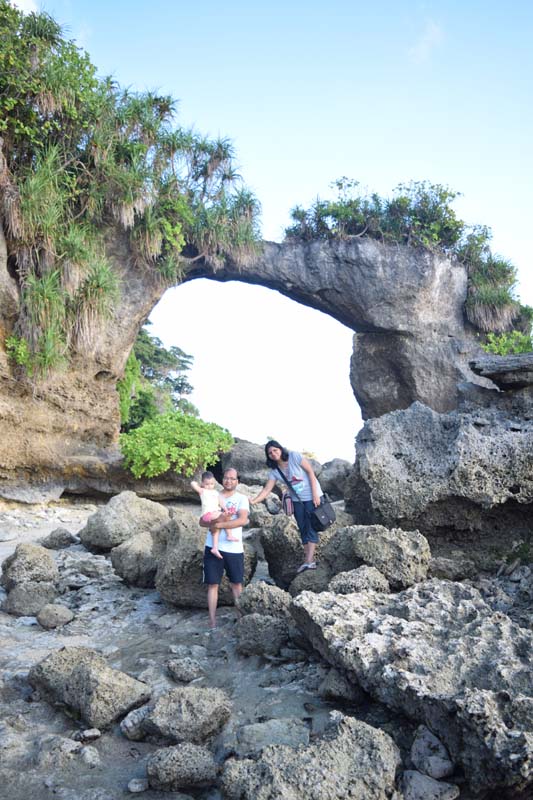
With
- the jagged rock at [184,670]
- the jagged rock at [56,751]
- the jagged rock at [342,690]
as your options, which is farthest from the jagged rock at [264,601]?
the jagged rock at [56,751]

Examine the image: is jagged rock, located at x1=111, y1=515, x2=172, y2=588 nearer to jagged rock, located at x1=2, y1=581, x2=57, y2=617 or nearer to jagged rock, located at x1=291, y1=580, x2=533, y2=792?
jagged rock, located at x1=2, y1=581, x2=57, y2=617

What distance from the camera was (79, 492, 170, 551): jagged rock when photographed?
25.4 feet

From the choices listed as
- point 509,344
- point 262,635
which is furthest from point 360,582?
point 509,344

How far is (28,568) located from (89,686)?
104 inches

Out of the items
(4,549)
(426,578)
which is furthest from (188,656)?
(4,549)

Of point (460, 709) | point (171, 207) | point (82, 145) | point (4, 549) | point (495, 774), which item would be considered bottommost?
point (4, 549)

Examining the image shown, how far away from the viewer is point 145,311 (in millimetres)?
13938

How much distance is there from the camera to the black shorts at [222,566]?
18.2ft

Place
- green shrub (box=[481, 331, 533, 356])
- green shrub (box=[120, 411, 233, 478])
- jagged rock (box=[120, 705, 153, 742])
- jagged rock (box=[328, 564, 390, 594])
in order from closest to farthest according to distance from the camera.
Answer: jagged rock (box=[120, 705, 153, 742]), jagged rock (box=[328, 564, 390, 594]), green shrub (box=[120, 411, 233, 478]), green shrub (box=[481, 331, 533, 356])

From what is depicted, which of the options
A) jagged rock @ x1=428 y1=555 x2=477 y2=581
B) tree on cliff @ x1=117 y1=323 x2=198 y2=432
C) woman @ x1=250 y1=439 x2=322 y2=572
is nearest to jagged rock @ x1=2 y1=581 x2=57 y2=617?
woman @ x1=250 y1=439 x2=322 y2=572

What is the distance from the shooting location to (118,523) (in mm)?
7785

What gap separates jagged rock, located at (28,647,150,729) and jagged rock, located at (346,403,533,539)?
10.3 ft

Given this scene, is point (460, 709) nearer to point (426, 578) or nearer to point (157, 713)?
point (157, 713)

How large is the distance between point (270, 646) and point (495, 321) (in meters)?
14.1
